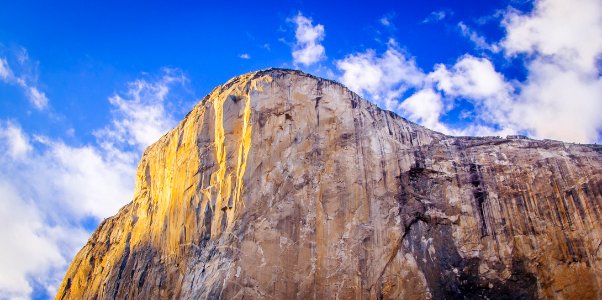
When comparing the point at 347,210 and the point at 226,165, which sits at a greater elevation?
the point at 226,165

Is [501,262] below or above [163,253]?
below

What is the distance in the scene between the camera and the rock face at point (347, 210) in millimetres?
30344

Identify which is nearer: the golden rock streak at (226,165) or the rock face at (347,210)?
the rock face at (347,210)

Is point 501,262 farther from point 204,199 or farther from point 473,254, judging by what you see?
A: point 204,199

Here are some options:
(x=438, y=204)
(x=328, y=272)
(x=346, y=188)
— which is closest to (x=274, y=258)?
(x=328, y=272)

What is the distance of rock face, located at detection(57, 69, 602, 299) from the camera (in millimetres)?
30344

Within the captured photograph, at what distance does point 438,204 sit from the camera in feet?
110

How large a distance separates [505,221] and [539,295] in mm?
4426

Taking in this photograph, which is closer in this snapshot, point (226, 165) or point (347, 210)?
point (347, 210)

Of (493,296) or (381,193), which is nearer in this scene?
(493,296)

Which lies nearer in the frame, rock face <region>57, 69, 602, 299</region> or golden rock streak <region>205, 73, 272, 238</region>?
rock face <region>57, 69, 602, 299</region>

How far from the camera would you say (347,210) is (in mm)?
32375

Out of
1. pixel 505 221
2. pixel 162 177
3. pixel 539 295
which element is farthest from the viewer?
pixel 162 177

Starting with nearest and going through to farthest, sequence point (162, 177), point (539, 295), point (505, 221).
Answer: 1. point (539, 295)
2. point (505, 221)
3. point (162, 177)
